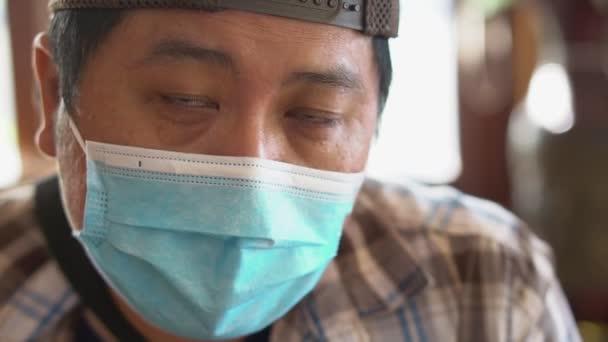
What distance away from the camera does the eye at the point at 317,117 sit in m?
0.75

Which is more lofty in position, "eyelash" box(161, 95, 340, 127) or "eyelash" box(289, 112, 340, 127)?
"eyelash" box(161, 95, 340, 127)

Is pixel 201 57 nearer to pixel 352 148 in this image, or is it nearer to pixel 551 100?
pixel 352 148

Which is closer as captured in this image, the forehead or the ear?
the forehead

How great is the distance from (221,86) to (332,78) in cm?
13

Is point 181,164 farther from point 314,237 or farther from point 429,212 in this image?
point 429,212

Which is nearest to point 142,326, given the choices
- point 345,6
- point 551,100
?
point 345,6

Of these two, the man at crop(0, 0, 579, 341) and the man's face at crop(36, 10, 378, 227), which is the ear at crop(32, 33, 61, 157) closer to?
the man at crop(0, 0, 579, 341)

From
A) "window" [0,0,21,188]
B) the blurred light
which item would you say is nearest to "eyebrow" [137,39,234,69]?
"window" [0,0,21,188]

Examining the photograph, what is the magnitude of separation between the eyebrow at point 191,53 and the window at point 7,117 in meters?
1.41

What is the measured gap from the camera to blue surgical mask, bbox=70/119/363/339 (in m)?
0.70

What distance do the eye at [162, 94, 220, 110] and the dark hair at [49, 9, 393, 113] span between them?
0.10 m

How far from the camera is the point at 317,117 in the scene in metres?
0.76

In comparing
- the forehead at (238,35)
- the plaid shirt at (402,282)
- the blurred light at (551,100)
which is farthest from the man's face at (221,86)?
the blurred light at (551,100)

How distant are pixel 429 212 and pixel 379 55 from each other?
1.27ft
